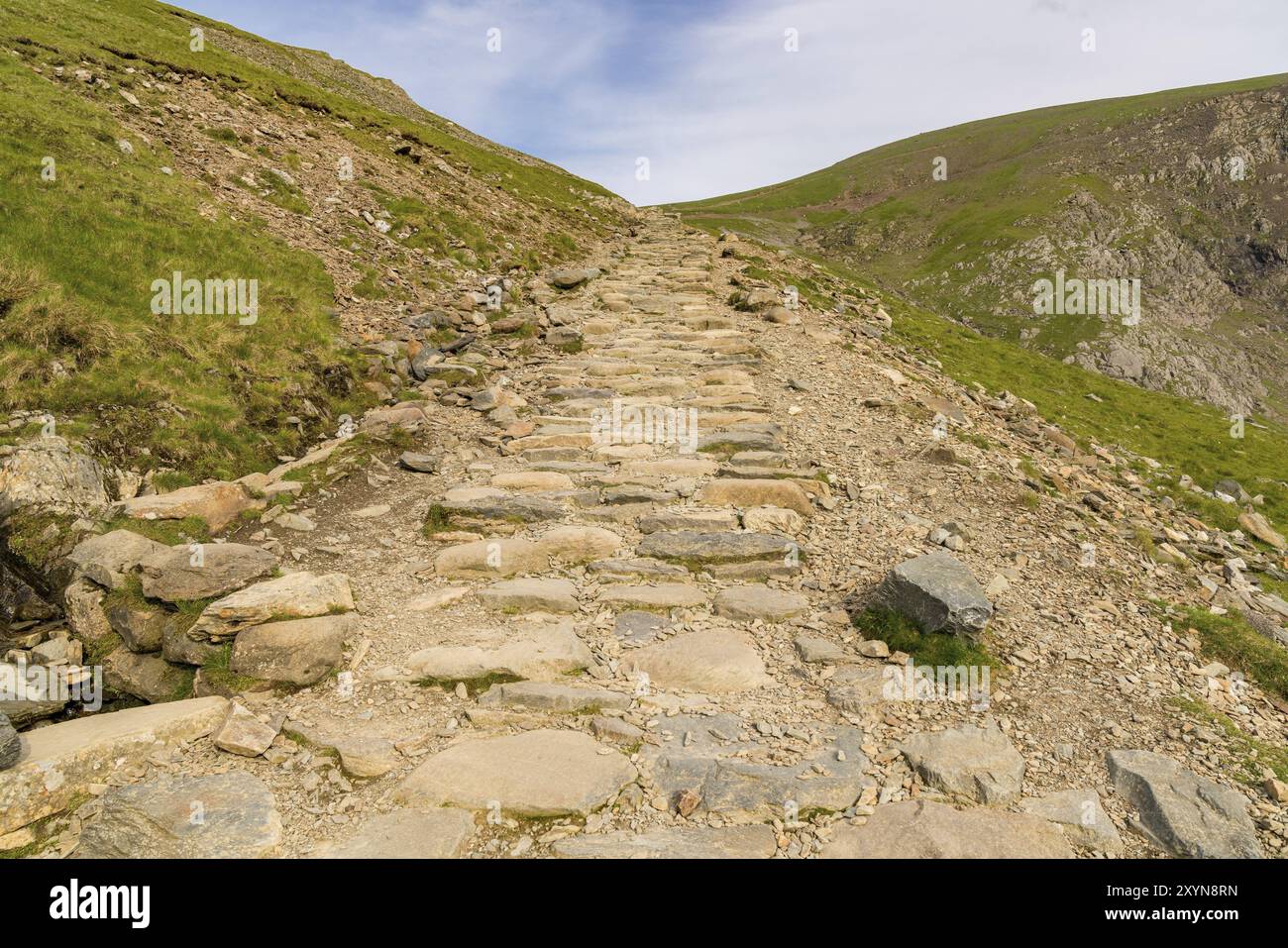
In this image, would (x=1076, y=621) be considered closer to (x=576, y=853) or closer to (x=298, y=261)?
(x=576, y=853)

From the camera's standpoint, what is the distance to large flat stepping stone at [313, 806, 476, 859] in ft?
18.6

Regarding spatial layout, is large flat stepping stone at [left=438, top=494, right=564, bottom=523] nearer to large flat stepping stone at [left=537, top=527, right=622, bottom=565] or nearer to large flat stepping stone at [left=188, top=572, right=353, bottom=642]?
large flat stepping stone at [left=537, top=527, right=622, bottom=565]

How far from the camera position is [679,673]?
8414mm

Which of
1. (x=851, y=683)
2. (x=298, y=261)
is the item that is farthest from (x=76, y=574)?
(x=298, y=261)

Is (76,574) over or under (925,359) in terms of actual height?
under

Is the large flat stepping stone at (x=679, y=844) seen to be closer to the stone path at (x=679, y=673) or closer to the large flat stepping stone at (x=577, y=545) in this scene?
the stone path at (x=679, y=673)

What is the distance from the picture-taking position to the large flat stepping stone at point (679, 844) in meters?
5.69

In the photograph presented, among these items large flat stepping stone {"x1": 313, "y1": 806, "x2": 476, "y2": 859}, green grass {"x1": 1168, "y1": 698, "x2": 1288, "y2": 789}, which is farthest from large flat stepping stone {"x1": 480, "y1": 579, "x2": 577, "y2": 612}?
green grass {"x1": 1168, "y1": 698, "x2": 1288, "y2": 789}

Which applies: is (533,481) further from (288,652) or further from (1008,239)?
(1008,239)

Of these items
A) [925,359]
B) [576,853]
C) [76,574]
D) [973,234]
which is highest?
[973,234]

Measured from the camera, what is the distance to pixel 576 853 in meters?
5.71

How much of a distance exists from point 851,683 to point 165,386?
13866 mm

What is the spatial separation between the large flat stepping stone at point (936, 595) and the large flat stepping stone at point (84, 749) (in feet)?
29.8

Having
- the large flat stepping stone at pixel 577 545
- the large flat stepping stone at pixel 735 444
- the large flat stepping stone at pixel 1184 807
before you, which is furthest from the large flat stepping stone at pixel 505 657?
the large flat stepping stone at pixel 735 444
